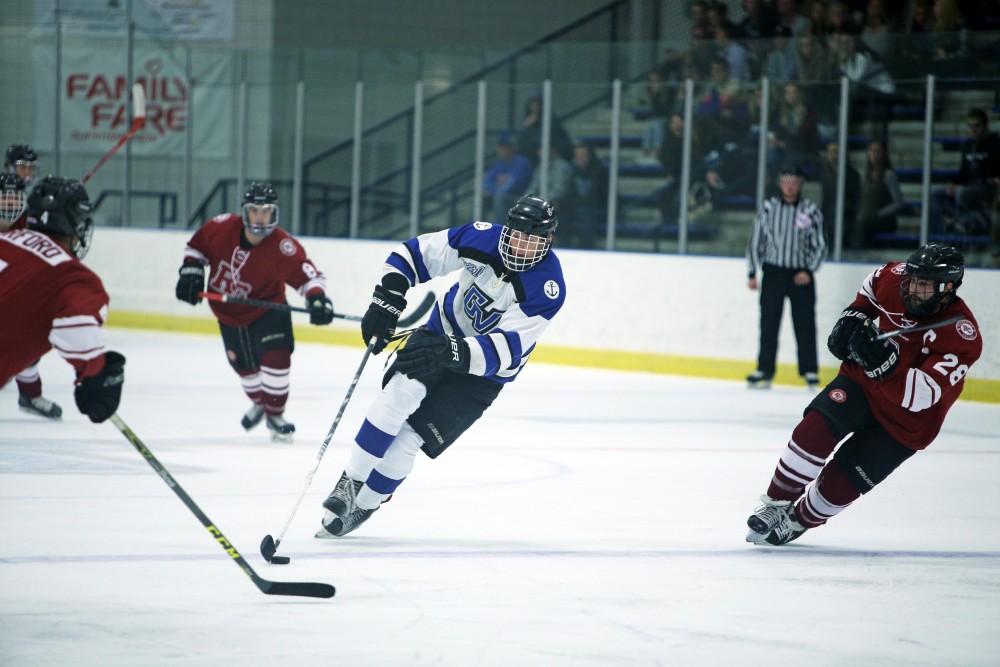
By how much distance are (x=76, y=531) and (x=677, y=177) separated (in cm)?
664

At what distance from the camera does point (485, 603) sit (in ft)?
12.3

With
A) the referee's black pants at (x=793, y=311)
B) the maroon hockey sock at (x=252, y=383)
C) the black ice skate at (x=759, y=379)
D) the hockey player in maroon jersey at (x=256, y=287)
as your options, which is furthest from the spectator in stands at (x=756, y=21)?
the maroon hockey sock at (x=252, y=383)

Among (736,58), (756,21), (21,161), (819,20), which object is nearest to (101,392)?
(21,161)

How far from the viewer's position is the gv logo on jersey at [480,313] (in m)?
4.74

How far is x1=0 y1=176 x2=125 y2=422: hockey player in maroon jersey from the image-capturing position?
3.61 m

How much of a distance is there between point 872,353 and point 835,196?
18.3 feet

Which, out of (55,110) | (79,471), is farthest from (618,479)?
(55,110)

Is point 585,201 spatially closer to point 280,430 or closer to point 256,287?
point 256,287

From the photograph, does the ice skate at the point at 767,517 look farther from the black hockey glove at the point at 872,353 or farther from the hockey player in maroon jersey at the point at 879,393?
the black hockey glove at the point at 872,353

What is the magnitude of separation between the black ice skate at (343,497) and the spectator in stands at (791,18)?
27.3 ft

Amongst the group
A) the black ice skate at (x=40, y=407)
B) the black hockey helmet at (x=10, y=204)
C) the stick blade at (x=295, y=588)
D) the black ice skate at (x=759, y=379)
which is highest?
the black hockey helmet at (x=10, y=204)

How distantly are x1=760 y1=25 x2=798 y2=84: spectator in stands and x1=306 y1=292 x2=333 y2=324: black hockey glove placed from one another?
15.4 feet

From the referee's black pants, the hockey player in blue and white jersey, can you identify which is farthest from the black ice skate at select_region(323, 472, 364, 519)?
the referee's black pants

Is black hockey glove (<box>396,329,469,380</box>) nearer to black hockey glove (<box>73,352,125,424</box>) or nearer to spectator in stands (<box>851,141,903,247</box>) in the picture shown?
black hockey glove (<box>73,352,125,424</box>)
